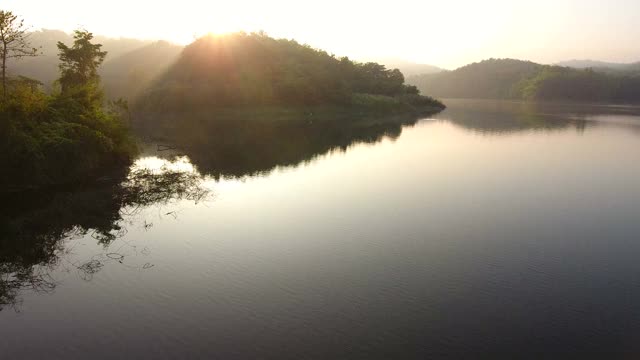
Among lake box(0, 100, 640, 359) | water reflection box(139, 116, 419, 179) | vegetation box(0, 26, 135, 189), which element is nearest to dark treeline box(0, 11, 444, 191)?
vegetation box(0, 26, 135, 189)

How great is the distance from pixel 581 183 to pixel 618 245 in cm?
2025

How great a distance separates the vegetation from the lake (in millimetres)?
2912

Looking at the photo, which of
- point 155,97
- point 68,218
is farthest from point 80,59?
point 155,97

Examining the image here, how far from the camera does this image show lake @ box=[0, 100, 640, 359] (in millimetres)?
17531

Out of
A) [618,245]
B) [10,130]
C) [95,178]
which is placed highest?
[10,130]

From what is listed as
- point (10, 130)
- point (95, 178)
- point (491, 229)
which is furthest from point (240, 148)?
point (491, 229)

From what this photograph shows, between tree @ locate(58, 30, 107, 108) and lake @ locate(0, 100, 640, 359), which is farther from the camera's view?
tree @ locate(58, 30, 107, 108)

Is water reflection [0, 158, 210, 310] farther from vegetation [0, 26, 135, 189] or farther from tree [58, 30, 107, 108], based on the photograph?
tree [58, 30, 107, 108]

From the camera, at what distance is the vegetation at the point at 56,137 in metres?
35.7

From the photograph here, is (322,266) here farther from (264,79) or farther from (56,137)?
(264,79)

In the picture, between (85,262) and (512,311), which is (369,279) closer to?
(512,311)

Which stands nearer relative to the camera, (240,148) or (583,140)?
(240,148)

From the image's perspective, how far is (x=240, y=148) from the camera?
66062 millimetres

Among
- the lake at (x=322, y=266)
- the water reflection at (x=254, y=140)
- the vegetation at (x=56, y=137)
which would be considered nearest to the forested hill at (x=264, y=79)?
the water reflection at (x=254, y=140)
